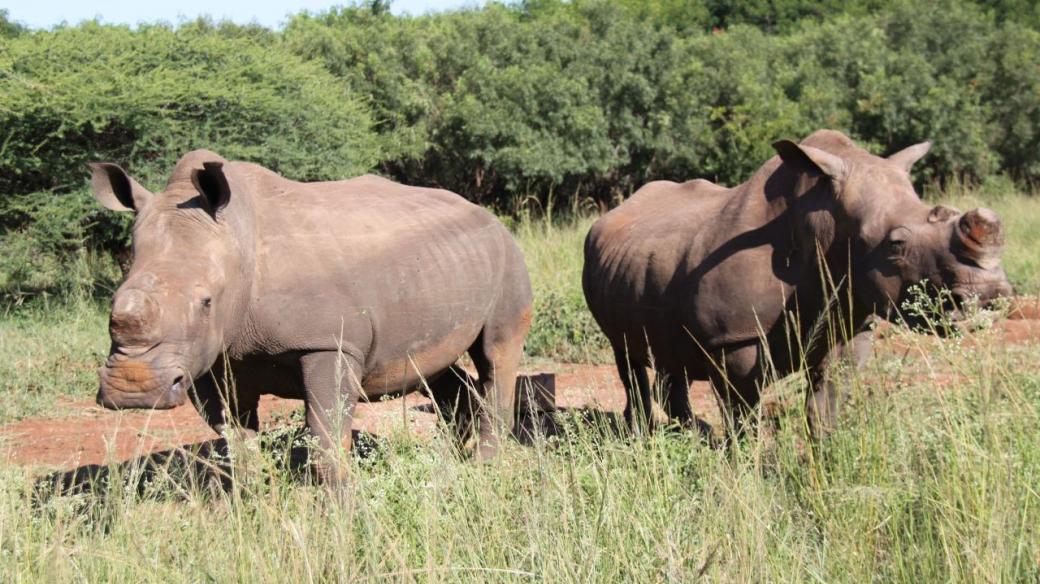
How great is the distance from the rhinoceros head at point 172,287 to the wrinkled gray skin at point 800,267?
1861 millimetres

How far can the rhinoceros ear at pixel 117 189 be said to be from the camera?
17.5 feet

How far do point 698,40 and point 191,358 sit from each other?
1559cm

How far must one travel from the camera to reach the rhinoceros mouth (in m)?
4.80

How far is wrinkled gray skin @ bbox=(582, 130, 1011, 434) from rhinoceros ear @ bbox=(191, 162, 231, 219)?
194 centimetres

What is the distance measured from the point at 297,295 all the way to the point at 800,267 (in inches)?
90.9


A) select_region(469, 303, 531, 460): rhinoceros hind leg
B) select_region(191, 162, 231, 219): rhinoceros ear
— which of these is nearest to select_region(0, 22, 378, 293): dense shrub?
select_region(469, 303, 531, 460): rhinoceros hind leg

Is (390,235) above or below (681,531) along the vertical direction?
above

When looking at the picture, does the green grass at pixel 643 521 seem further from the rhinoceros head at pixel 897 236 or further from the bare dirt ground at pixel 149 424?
the bare dirt ground at pixel 149 424

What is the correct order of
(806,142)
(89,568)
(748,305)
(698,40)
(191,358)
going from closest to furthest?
(89,568)
(191,358)
(748,305)
(806,142)
(698,40)

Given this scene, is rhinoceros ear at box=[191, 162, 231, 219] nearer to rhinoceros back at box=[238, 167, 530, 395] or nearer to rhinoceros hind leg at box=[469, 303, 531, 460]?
rhinoceros back at box=[238, 167, 530, 395]

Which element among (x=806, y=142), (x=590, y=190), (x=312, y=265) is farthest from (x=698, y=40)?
(x=312, y=265)

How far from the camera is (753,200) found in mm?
6293

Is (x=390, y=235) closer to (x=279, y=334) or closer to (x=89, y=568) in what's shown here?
(x=279, y=334)

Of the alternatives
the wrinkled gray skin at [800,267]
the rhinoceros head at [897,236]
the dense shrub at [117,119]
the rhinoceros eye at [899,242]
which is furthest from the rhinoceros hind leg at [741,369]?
the dense shrub at [117,119]
